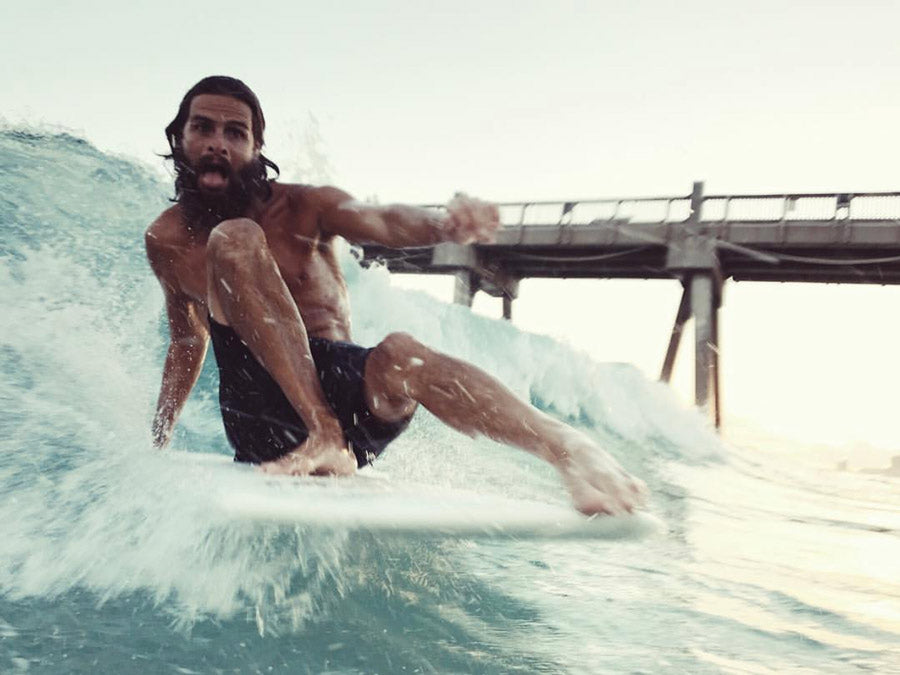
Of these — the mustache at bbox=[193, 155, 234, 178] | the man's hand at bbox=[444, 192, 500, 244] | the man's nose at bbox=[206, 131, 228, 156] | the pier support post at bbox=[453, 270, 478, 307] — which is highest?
the pier support post at bbox=[453, 270, 478, 307]

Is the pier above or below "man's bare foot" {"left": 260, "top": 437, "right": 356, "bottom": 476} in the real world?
above

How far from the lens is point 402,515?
1.51 meters

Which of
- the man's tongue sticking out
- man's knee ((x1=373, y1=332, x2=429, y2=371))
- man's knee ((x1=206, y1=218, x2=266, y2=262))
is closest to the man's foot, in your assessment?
man's knee ((x1=373, y1=332, x2=429, y2=371))

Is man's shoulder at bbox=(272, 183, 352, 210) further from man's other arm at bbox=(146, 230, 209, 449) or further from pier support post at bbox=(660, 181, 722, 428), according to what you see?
pier support post at bbox=(660, 181, 722, 428)

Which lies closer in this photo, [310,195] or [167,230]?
[310,195]

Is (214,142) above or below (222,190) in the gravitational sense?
above

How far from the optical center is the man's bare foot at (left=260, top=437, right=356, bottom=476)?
5.77 ft

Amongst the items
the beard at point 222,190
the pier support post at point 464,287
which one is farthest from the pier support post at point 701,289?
the beard at point 222,190

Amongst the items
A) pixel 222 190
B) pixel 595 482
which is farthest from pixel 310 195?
pixel 595 482

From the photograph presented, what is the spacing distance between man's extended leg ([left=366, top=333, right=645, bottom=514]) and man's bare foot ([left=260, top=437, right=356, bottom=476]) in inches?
6.2

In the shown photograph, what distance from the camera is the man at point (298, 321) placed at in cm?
166

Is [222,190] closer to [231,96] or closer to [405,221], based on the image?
[231,96]

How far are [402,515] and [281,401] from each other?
546 millimetres

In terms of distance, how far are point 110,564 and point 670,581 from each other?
5.35ft
